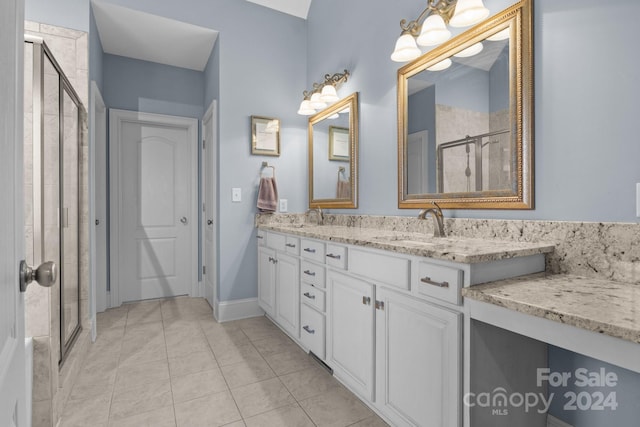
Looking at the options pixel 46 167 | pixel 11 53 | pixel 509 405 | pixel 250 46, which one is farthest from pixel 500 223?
pixel 250 46

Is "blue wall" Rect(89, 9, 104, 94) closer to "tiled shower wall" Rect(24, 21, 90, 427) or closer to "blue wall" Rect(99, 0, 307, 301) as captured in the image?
"tiled shower wall" Rect(24, 21, 90, 427)

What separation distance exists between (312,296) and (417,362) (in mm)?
898

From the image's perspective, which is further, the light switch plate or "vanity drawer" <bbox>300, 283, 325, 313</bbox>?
the light switch plate

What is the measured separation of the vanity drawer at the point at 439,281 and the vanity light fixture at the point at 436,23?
3.89 feet

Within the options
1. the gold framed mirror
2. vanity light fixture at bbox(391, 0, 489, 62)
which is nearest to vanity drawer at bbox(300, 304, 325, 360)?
the gold framed mirror

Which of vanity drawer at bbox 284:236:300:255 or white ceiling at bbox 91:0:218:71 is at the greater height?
white ceiling at bbox 91:0:218:71

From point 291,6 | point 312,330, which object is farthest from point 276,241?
point 291,6

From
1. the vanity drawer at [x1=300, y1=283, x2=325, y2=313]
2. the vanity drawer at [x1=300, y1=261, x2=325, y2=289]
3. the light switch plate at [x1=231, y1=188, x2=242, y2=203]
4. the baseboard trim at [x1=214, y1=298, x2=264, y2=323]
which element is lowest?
the baseboard trim at [x1=214, y1=298, x2=264, y2=323]

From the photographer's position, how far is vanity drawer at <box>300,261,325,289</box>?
2.02 metres

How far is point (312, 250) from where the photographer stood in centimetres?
212

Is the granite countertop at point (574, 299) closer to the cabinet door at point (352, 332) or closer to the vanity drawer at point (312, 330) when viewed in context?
the cabinet door at point (352, 332)

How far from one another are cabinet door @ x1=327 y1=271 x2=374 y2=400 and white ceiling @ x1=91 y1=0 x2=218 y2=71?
8.45 feet

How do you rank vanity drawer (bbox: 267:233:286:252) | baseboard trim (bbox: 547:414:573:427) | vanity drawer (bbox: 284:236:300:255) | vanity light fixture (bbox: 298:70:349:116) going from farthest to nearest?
vanity light fixture (bbox: 298:70:349:116), vanity drawer (bbox: 267:233:286:252), vanity drawer (bbox: 284:236:300:255), baseboard trim (bbox: 547:414:573:427)

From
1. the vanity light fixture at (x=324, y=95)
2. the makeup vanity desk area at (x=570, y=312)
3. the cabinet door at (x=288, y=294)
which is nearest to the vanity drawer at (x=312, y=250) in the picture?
the cabinet door at (x=288, y=294)
